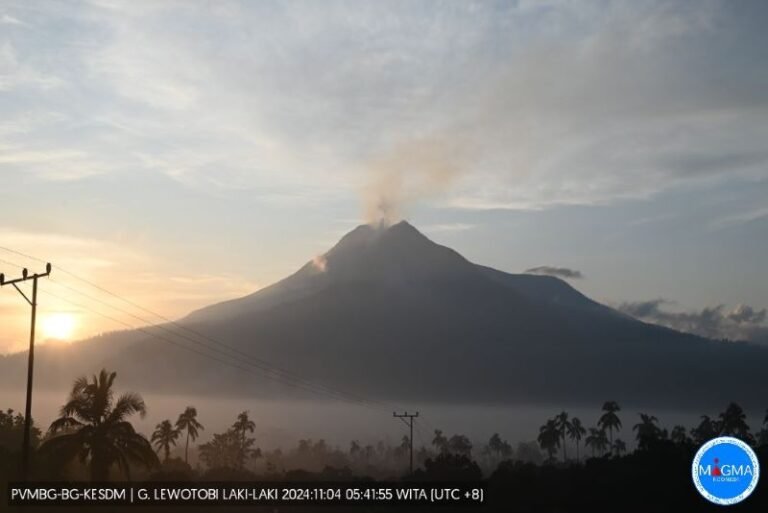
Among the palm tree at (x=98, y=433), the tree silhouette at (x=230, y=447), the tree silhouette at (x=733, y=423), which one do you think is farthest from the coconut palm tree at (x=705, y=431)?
the palm tree at (x=98, y=433)

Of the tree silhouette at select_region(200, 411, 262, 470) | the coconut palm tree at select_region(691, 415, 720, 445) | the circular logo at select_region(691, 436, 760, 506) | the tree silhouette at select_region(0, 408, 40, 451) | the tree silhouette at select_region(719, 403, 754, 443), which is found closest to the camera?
the circular logo at select_region(691, 436, 760, 506)

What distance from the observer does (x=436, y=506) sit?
69.8 metres

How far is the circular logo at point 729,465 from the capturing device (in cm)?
4878

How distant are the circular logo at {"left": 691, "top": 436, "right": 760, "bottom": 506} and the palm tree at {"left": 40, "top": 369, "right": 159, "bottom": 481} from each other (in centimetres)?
3035

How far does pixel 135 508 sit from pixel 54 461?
8.04 metres

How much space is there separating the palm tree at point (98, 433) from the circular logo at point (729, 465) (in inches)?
1195

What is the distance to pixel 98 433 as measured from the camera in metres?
51.5

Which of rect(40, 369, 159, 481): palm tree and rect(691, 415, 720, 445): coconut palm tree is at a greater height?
rect(691, 415, 720, 445): coconut palm tree

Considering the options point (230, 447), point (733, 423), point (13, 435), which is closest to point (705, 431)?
point (733, 423)

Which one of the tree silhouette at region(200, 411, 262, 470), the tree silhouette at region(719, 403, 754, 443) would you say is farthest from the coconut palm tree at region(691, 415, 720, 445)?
the tree silhouette at region(200, 411, 262, 470)

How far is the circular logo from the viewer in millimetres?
48781

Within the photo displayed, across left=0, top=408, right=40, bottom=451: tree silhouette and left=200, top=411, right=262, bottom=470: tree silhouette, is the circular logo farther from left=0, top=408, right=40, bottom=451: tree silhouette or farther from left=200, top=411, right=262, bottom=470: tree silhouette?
left=200, top=411, right=262, bottom=470: tree silhouette

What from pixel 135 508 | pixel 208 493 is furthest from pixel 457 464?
pixel 135 508

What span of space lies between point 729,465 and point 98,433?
3416 centimetres
